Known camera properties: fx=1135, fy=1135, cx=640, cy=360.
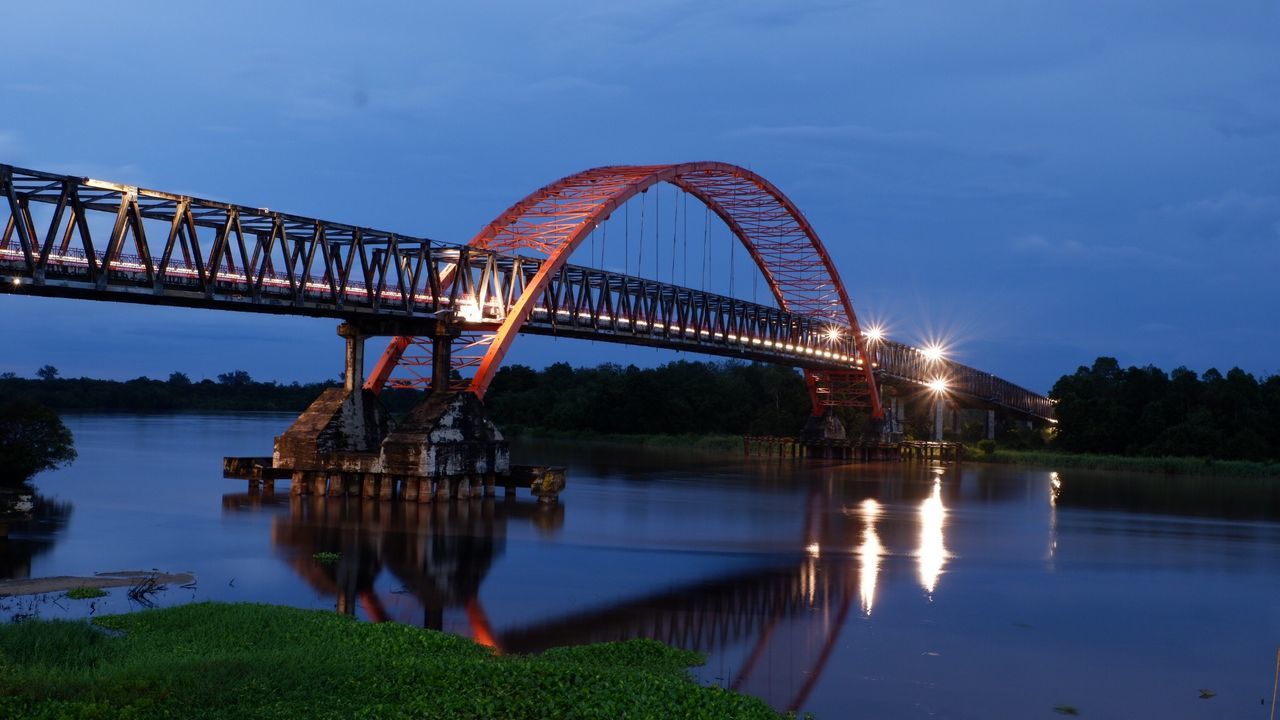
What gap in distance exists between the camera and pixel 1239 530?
4503cm

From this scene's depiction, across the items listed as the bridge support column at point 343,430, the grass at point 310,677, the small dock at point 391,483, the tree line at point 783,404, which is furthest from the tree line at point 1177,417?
the grass at point 310,677

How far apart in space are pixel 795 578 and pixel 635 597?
17.8ft

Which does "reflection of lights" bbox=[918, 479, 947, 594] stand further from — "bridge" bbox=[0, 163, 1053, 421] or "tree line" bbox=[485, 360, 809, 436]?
"tree line" bbox=[485, 360, 809, 436]

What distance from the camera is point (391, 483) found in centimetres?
4400

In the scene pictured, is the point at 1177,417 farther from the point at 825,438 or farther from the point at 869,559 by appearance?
the point at 869,559

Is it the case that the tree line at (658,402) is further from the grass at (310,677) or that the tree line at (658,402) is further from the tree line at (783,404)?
the grass at (310,677)

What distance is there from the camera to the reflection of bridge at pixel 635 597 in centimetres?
1994

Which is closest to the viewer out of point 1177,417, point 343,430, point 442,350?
point 343,430

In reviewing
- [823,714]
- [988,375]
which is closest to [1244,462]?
[988,375]

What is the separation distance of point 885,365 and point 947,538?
74.8 m

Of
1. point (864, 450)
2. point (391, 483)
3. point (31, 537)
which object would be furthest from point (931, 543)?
point (864, 450)

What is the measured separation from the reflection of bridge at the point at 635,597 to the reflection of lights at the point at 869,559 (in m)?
0.05

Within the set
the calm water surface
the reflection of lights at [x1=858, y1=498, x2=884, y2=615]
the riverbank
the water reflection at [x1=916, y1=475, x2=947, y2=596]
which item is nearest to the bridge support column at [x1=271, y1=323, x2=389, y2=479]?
the calm water surface

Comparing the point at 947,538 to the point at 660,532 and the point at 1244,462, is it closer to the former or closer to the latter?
the point at 660,532
